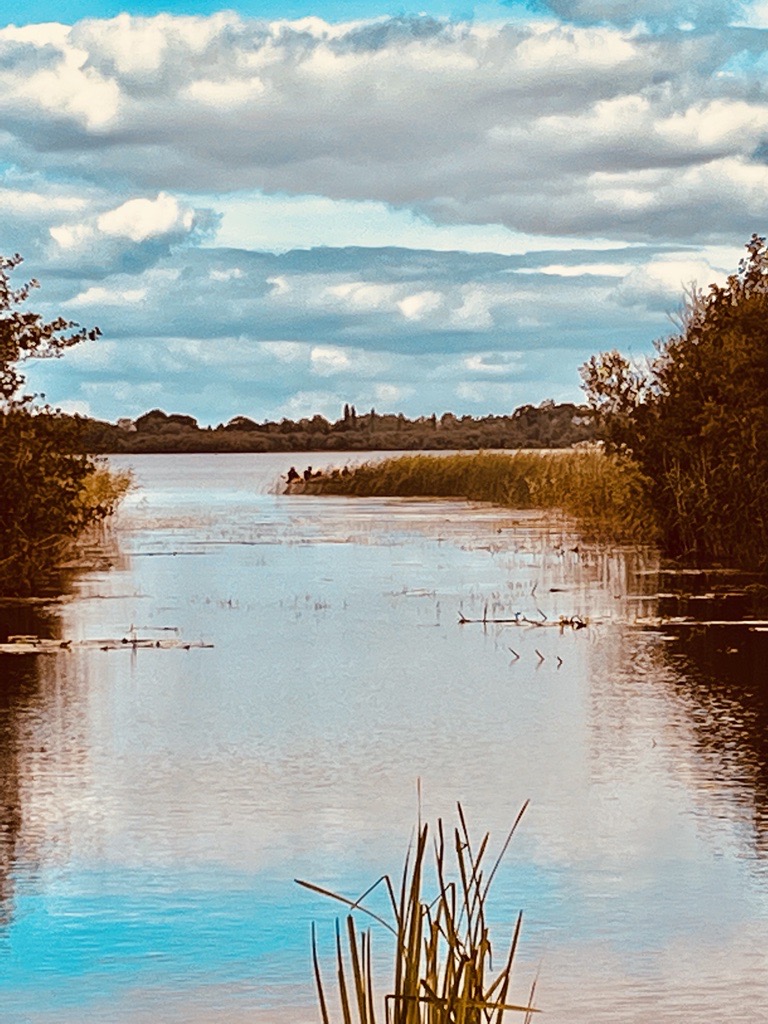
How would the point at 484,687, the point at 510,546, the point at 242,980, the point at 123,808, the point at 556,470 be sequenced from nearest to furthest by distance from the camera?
the point at 242,980, the point at 123,808, the point at 484,687, the point at 510,546, the point at 556,470

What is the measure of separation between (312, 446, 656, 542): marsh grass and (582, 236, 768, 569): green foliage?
108 cm

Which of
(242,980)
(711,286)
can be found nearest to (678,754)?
(242,980)

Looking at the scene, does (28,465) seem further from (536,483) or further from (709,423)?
(536,483)

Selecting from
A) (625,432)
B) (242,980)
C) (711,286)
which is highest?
(711,286)

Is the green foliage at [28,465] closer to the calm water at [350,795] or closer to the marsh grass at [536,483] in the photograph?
the calm water at [350,795]

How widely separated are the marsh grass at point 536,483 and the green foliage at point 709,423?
3.53 feet

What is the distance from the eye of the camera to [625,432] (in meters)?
29.4

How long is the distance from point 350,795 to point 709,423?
1641cm

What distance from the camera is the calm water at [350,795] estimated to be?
7.20 m

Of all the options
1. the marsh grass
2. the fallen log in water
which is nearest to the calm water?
the fallen log in water

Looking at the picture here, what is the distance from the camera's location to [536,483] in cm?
4862

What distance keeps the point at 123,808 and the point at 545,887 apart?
9.02ft

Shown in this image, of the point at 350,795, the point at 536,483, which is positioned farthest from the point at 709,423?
the point at 536,483

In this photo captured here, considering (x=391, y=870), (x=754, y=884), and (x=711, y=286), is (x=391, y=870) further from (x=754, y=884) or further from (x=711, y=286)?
(x=711, y=286)
